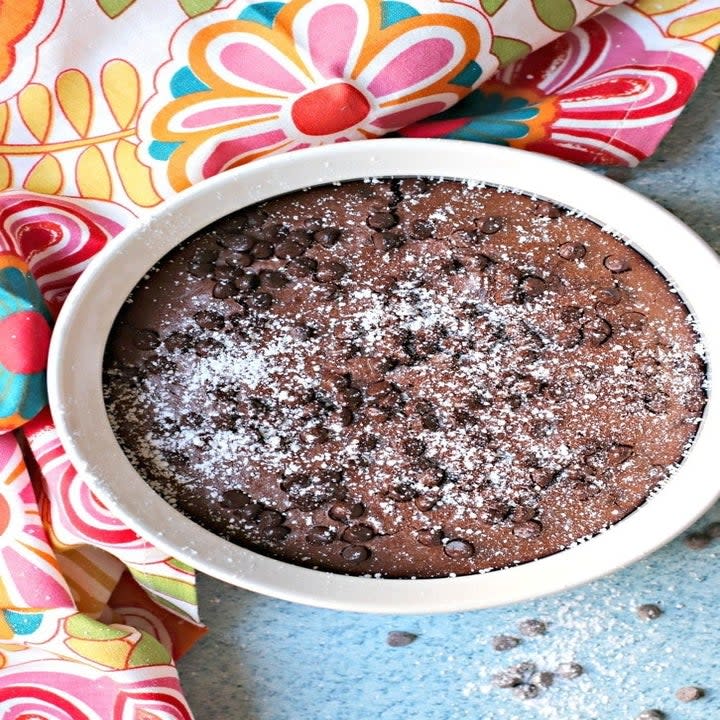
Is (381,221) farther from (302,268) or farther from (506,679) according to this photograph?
(506,679)

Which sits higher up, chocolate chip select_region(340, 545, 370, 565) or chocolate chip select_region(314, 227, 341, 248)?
chocolate chip select_region(314, 227, 341, 248)

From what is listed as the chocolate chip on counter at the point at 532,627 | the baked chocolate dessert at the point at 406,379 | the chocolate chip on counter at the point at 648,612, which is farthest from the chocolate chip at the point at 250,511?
the chocolate chip on counter at the point at 648,612

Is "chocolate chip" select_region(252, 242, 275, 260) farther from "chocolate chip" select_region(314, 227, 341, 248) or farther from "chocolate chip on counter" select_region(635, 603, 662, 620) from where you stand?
"chocolate chip on counter" select_region(635, 603, 662, 620)

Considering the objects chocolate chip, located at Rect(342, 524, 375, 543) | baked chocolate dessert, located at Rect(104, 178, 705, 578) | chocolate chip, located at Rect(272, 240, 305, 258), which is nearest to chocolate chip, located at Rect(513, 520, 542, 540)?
baked chocolate dessert, located at Rect(104, 178, 705, 578)

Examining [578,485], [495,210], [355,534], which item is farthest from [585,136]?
[355,534]

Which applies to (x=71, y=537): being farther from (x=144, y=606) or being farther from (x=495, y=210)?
(x=495, y=210)

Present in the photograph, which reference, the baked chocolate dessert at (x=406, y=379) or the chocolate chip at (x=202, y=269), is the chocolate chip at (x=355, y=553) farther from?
the chocolate chip at (x=202, y=269)
